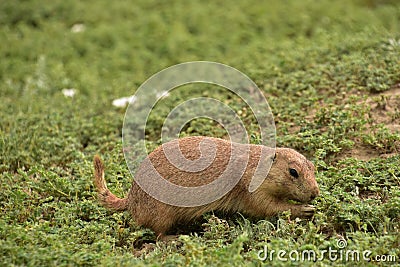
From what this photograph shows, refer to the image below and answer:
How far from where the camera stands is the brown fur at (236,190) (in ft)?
16.4

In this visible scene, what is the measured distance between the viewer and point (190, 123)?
7.27 meters

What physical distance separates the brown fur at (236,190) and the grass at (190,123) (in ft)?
0.42

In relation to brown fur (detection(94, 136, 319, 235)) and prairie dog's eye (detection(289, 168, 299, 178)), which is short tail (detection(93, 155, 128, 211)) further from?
prairie dog's eye (detection(289, 168, 299, 178))

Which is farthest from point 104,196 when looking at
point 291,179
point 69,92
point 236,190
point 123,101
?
point 69,92

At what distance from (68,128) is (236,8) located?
583cm

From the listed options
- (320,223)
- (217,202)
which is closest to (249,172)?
(217,202)

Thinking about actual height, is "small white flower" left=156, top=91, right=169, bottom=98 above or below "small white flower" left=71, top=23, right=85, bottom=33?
below

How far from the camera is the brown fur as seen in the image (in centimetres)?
500

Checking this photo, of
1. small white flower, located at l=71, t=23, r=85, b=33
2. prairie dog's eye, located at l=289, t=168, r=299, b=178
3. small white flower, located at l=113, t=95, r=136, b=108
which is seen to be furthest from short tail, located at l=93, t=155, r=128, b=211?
small white flower, located at l=71, t=23, r=85, b=33

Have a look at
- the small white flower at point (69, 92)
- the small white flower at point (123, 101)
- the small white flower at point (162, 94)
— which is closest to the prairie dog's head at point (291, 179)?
the small white flower at point (162, 94)

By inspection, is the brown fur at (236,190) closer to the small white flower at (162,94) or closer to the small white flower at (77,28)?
the small white flower at (162,94)

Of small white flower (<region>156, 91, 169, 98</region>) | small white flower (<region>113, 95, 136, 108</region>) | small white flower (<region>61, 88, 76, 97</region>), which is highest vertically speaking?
small white flower (<region>61, 88, 76, 97</region>)

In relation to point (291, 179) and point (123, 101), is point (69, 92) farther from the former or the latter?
point (291, 179)

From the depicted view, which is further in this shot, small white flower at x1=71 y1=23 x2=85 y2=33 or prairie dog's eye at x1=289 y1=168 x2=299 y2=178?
small white flower at x1=71 y1=23 x2=85 y2=33
